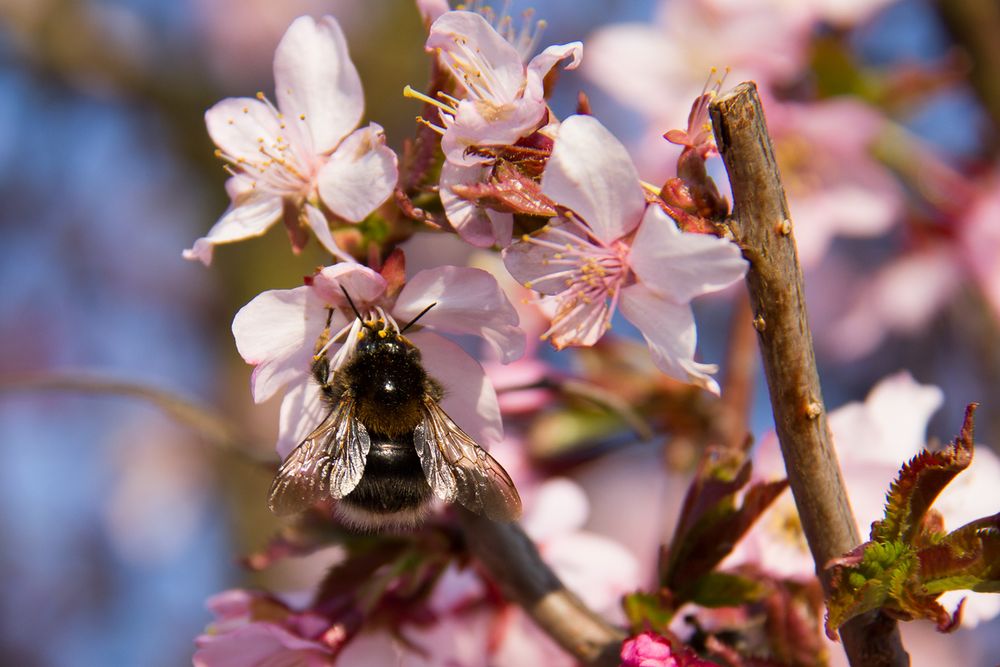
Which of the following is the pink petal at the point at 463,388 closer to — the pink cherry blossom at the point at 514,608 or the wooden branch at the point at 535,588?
the wooden branch at the point at 535,588

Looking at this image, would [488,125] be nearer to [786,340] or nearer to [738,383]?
[786,340]

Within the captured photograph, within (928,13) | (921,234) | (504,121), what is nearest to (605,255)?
(504,121)

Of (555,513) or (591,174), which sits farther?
(555,513)

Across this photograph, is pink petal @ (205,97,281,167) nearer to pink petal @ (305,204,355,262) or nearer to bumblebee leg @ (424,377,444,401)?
pink petal @ (305,204,355,262)

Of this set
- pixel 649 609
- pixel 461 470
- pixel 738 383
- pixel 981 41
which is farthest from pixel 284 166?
pixel 981 41

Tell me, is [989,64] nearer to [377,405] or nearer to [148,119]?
[377,405]
